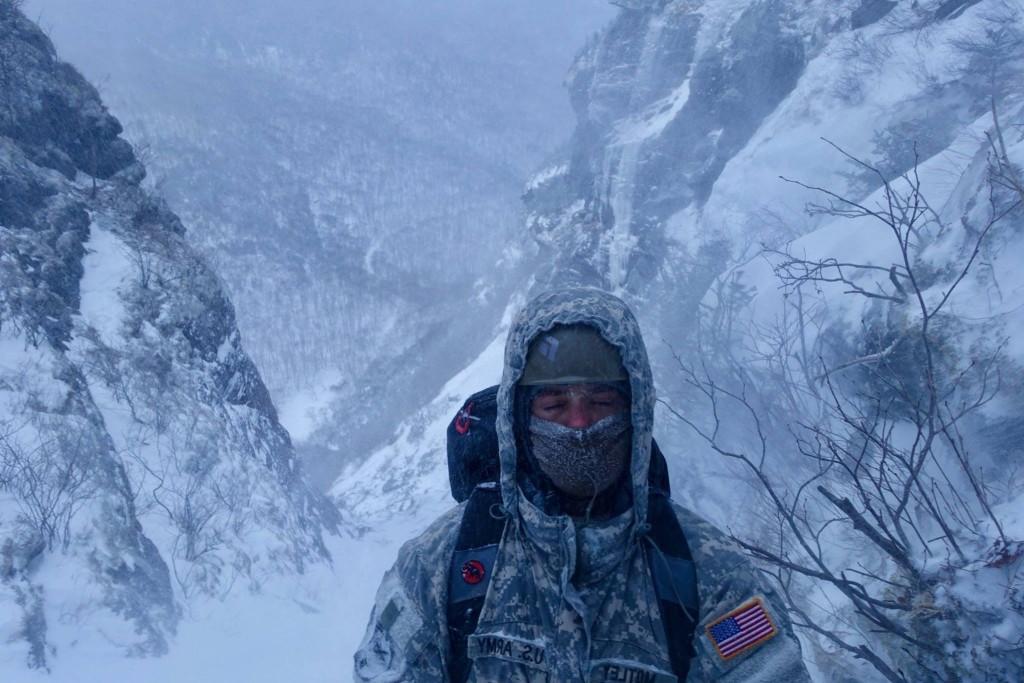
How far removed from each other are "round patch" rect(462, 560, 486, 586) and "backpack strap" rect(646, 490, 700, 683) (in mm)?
427

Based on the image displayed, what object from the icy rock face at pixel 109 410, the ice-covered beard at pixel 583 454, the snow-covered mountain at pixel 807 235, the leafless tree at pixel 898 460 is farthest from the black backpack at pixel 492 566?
the icy rock face at pixel 109 410

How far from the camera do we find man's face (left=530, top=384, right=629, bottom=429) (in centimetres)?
193

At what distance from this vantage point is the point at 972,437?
22.9ft

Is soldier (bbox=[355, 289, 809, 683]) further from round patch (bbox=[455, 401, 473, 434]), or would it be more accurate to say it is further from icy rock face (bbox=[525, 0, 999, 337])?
icy rock face (bbox=[525, 0, 999, 337])

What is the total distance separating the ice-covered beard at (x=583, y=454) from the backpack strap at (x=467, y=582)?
20 centimetres

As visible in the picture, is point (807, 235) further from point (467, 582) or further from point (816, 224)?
point (467, 582)

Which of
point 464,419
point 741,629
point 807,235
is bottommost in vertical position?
point 741,629

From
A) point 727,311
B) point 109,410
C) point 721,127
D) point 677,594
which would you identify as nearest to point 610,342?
point 677,594

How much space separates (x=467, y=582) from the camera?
6.01 ft

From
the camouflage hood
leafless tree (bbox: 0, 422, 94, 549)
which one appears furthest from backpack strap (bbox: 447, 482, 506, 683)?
leafless tree (bbox: 0, 422, 94, 549)

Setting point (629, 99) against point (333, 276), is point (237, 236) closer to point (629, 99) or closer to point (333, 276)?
point (333, 276)

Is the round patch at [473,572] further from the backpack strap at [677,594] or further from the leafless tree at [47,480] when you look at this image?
the leafless tree at [47,480]

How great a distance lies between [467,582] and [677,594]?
0.52 metres

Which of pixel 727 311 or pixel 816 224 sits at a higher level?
pixel 816 224
